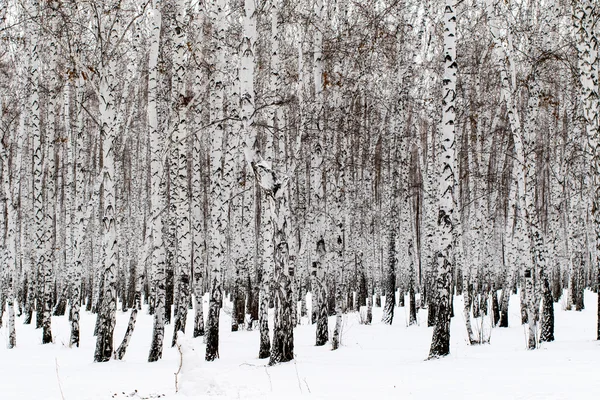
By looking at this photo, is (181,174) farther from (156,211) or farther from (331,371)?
(331,371)

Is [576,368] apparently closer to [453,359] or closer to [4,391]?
[453,359]

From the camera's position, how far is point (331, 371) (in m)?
8.49

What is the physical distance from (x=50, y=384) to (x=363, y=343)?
6.82 metres

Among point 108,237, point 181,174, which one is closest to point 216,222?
point 181,174

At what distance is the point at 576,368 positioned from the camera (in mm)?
7152

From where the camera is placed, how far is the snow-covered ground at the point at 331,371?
6520 mm

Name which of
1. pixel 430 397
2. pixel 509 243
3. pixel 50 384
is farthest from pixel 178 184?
pixel 509 243

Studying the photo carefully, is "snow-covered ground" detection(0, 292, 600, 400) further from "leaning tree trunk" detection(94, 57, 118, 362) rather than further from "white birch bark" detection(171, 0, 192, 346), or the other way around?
"white birch bark" detection(171, 0, 192, 346)

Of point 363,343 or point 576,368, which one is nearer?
point 576,368

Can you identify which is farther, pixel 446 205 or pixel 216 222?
→ pixel 216 222

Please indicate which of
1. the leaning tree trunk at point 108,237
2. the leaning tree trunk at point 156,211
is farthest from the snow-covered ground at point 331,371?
the leaning tree trunk at point 156,211

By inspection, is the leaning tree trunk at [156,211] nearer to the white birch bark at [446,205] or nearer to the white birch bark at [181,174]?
the white birch bark at [181,174]

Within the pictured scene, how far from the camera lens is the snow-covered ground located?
6.52 metres

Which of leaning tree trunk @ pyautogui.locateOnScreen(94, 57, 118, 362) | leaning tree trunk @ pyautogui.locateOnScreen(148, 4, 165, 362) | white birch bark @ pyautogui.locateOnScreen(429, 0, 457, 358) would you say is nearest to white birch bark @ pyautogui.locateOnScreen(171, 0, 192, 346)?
leaning tree trunk @ pyautogui.locateOnScreen(148, 4, 165, 362)
